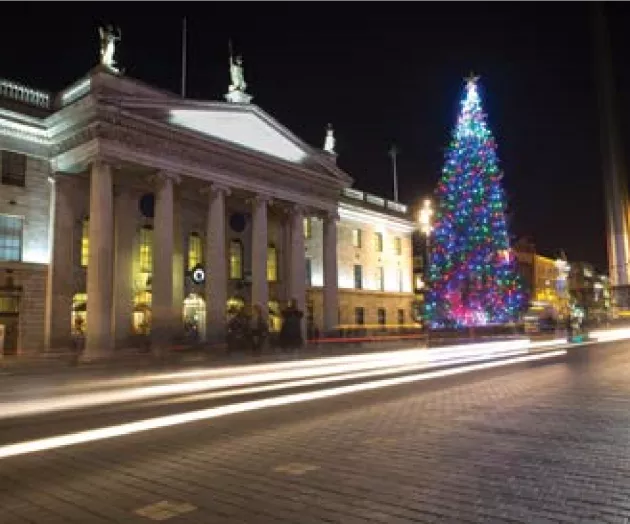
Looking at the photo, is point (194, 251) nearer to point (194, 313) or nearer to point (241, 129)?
point (194, 313)

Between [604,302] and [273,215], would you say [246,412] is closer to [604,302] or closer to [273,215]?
[273,215]

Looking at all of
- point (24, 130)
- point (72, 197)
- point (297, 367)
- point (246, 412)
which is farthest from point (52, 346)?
point (246, 412)

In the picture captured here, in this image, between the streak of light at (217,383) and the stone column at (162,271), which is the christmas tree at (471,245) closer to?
the streak of light at (217,383)

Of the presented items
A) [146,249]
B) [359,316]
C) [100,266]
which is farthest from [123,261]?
[359,316]

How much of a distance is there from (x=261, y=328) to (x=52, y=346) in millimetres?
10534

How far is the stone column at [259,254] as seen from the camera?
34688mm

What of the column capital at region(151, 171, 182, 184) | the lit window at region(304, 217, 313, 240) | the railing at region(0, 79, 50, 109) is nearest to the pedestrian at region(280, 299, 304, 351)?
the column capital at region(151, 171, 182, 184)

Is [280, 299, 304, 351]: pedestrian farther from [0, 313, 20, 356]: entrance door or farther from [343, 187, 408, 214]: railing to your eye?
[343, 187, 408, 214]: railing

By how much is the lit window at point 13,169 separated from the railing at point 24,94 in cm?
274

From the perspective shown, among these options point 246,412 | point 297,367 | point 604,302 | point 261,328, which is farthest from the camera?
point 604,302

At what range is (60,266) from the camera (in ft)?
97.7

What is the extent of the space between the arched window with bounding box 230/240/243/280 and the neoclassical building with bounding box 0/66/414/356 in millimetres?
91

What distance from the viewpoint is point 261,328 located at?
87.6 feet

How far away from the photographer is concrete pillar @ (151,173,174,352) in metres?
29.0
